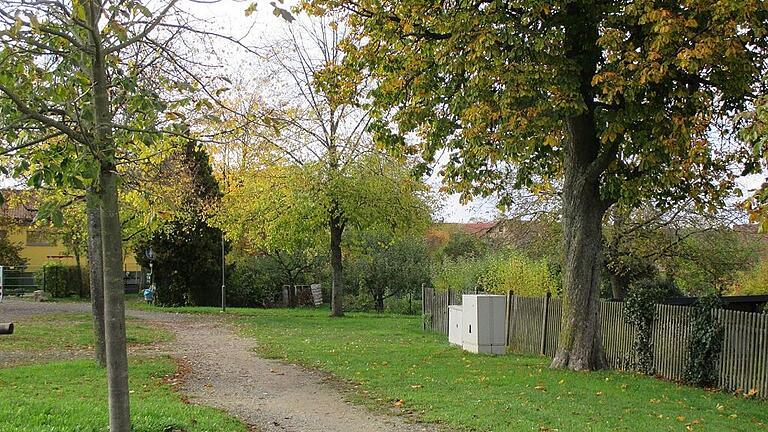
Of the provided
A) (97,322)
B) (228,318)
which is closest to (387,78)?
(97,322)

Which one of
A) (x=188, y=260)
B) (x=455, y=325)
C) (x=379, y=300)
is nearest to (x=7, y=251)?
(x=188, y=260)

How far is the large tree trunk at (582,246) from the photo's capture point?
46.8ft

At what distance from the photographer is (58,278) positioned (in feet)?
142

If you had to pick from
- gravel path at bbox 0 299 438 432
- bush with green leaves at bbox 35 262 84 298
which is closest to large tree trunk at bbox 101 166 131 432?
gravel path at bbox 0 299 438 432

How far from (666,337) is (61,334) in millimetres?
15445

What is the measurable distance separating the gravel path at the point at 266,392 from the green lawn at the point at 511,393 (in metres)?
0.55

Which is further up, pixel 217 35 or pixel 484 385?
pixel 217 35

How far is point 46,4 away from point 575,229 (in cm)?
1085

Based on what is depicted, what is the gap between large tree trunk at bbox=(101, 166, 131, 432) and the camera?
5668 mm

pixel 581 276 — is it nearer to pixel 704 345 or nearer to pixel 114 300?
pixel 704 345

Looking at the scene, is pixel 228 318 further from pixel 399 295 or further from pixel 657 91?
pixel 657 91

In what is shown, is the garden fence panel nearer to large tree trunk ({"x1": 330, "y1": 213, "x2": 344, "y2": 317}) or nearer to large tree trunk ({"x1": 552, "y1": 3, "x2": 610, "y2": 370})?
large tree trunk ({"x1": 552, "y1": 3, "x2": 610, "y2": 370})

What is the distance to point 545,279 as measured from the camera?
21812mm

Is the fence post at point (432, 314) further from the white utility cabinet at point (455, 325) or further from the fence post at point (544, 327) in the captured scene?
the fence post at point (544, 327)
